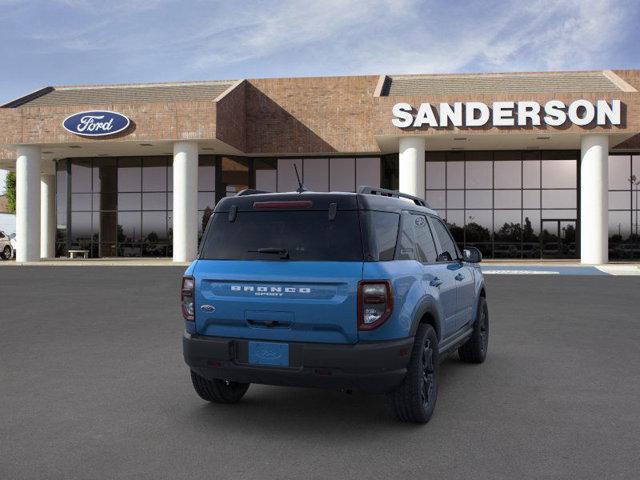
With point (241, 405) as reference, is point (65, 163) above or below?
above

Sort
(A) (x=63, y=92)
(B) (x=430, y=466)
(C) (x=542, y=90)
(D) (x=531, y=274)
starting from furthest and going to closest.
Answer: (A) (x=63, y=92) → (C) (x=542, y=90) → (D) (x=531, y=274) → (B) (x=430, y=466)

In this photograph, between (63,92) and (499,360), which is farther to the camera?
(63,92)

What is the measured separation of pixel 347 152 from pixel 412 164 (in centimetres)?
516

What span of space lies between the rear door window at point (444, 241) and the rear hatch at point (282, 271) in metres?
1.66

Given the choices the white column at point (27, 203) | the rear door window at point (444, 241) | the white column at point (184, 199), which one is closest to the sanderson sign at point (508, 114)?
the white column at point (184, 199)

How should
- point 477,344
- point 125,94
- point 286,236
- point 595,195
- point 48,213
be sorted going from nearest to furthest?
A: point 286,236 < point 477,344 < point 595,195 < point 125,94 < point 48,213

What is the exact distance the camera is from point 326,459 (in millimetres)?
4391

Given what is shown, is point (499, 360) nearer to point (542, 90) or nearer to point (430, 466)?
point (430, 466)

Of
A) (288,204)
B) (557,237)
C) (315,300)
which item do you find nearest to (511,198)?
(557,237)

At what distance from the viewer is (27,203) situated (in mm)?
33594

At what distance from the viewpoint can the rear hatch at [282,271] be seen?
4754 millimetres

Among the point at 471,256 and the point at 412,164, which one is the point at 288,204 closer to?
the point at 471,256

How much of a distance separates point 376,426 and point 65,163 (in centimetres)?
3915

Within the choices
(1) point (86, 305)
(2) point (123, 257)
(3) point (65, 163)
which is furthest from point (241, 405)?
(3) point (65, 163)
